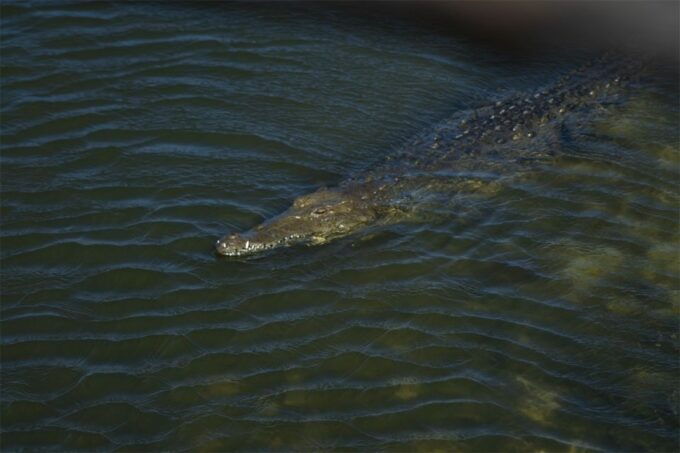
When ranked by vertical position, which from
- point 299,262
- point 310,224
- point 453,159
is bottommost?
point 299,262

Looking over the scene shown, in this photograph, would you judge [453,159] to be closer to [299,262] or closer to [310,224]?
[310,224]

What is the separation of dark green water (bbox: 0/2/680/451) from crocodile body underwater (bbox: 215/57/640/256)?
0.19m

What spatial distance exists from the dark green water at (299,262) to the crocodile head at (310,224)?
0.49 feet

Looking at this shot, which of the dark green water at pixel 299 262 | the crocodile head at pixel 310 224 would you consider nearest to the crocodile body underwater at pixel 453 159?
the crocodile head at pixel 310 224

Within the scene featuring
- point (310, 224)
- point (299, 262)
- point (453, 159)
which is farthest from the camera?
point (453, 159)

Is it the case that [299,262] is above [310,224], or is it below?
below

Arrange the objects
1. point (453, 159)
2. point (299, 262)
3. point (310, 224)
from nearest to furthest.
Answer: point (299, 262) < point (310, 224) < point (453, 159)

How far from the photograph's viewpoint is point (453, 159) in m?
7.68

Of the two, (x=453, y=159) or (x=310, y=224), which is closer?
(x=310, y=224)

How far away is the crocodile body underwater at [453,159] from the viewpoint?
6.79 metres

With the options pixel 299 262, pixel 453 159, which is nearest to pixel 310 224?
pixel 299 262

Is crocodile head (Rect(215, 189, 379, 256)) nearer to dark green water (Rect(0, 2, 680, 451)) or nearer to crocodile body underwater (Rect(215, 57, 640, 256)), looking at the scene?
crocodile body underwater (Rect(215, 57, 640, 256))

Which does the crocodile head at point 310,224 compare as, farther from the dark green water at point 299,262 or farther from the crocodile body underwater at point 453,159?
the dark green water at point 299,262

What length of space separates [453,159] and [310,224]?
165cm
